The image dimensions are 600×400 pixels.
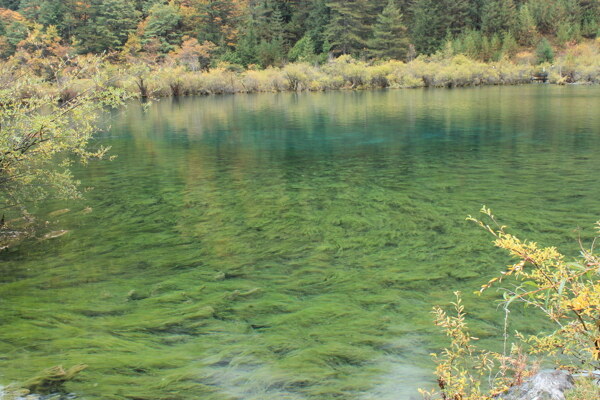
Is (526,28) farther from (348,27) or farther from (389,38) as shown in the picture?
(348,27)

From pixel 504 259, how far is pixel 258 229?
4.46 metres

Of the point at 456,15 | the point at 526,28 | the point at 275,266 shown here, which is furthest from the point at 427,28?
the point at 275,266

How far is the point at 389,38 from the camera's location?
7538 centimetres

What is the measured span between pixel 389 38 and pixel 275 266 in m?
74.0

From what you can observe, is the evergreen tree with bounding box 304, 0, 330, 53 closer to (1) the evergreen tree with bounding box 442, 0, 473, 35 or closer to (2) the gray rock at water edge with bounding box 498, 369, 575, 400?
(1) the evergreen tree with bounding box 442, 0, 473, 35

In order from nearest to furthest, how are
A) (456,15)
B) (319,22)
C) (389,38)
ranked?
(389,38) < (456,15) < (319,22)

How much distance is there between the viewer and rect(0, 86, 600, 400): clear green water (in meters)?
4.98

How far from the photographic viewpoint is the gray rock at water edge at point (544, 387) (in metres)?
3.74

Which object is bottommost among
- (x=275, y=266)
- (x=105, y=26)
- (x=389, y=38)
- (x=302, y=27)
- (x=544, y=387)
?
(x=275, y=266)

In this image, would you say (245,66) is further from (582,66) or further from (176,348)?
(176,348)

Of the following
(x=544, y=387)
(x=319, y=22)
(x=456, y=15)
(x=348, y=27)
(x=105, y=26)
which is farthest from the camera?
(x=319, y=22)

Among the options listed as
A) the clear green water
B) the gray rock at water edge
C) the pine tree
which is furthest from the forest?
the gray rock at water edge

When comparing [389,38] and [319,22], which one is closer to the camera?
[389,38]

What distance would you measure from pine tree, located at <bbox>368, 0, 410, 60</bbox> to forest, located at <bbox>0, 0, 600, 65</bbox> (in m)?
0.16
